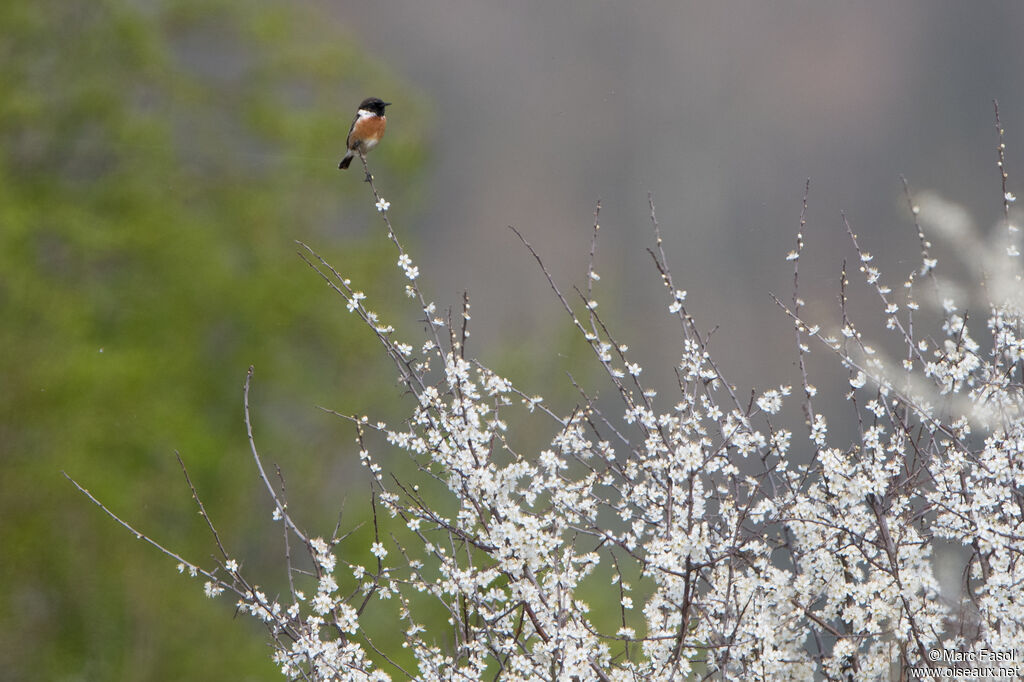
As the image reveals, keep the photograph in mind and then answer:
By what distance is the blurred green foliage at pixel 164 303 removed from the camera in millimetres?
6352

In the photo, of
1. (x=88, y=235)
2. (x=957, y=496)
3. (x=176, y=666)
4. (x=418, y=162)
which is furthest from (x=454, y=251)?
(x=957, y=496)

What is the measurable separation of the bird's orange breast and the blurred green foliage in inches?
143

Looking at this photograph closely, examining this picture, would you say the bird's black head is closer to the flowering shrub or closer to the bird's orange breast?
the bird's orange breast

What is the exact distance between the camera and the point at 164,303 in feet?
26.0

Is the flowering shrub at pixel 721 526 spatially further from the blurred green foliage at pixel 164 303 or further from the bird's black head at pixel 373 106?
the blurred green foliage at pixel 164 303

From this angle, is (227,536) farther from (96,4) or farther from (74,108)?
(96,4)

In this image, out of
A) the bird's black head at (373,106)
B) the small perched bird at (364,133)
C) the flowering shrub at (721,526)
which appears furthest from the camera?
the bird's black head at (373,106)

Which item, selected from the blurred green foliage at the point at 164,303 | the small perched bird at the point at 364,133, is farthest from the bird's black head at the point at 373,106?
the blurred green foliage at the point at 164,303

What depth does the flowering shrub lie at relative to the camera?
2.00 metres

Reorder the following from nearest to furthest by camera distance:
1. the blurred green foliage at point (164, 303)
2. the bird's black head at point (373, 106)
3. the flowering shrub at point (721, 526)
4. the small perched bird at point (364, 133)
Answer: the flowering shrub at point (721, 526) < the small perched bird at point (364, 133) < the bird's black head at point (373, 106) < the blurred green foliage at point (164, 303)

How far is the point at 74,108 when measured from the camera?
771cm

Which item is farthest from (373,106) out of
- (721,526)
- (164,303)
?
(164,303)

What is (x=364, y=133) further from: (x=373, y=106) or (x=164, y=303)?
(x=164, y=303)

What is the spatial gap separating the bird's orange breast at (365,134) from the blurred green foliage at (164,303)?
362 cm
